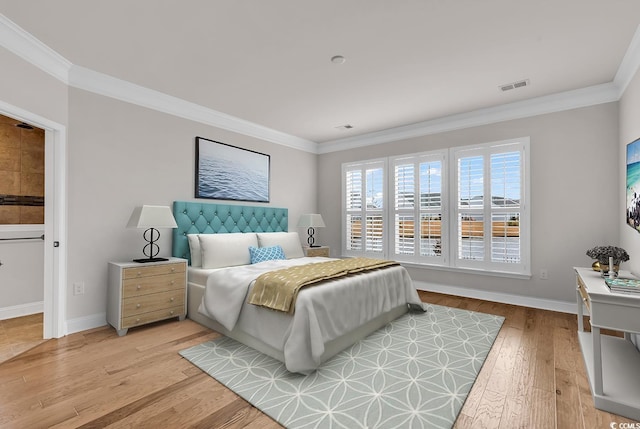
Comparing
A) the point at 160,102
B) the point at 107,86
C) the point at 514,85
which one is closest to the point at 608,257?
the point at 514,85

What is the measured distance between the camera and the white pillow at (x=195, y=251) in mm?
3662

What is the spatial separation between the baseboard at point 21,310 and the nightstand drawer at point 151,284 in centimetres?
161

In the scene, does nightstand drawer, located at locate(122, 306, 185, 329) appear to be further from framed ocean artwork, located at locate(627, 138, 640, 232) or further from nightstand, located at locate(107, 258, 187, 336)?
framed ocean artwork, located at locate(627, 138, 640, 232)

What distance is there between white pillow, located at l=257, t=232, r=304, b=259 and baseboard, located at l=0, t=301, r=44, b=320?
2.68 metres

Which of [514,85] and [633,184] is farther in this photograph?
[514,85]

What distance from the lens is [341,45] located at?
2.59m

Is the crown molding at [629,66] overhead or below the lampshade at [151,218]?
overhead

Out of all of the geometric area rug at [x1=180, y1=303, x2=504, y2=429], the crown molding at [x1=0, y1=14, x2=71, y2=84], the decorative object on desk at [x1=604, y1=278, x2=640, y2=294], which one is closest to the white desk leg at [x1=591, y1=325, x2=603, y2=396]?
the decorative object on desk at [x1=604, y1=278, x2=640, y2=294]

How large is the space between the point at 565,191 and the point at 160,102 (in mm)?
4959

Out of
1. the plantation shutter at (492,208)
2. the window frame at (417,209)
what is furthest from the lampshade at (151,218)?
the plantation shutter at (492,208)

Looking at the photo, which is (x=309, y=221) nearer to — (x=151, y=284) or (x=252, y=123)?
(x=252, y=123)

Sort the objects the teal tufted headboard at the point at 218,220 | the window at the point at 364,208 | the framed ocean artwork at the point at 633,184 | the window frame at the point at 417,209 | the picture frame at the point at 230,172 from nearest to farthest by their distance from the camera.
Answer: the framed ocean artwork at the point at 633,184 → the teal tufted headboard at the point at 218,220 → the picture frame at the point at 230,172 → the window frame at the point at 417,209 → the window at the point at 364,208

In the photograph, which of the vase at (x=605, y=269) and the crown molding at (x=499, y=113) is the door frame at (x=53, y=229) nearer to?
the crown molding at (x=499, y=113)

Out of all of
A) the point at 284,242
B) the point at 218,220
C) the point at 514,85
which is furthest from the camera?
the point at 284,242
